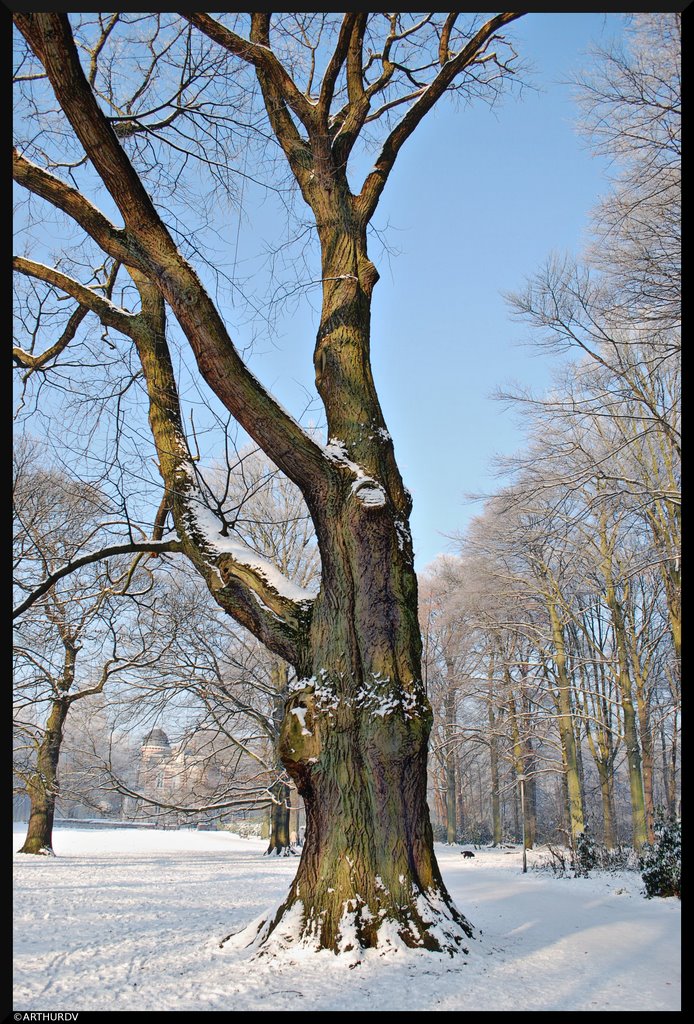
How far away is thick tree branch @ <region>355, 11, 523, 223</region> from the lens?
19.4 ft

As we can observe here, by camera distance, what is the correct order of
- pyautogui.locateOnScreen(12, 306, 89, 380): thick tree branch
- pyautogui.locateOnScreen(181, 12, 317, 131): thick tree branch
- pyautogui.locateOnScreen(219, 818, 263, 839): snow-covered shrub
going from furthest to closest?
pyautogui.locateOnScreen(219, 818, 263, 839): snow-covered shrub < pyautogui.locateOnScreen(12, 306, 89, 380): thick tree branch < pyautogui.locateOnScreen(181, 12, 317, 131): thick tree branch

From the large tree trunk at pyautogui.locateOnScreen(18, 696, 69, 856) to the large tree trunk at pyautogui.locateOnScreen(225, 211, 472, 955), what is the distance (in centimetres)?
1303

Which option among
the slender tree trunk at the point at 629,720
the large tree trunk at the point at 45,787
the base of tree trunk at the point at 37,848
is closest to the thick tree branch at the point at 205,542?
the slender tree trunk at the point at 629,720

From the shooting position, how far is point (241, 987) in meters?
3.25

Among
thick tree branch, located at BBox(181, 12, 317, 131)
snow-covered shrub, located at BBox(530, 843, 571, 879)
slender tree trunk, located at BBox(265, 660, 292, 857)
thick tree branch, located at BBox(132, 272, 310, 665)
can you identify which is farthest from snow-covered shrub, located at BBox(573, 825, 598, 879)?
thick tree branch, located at BBox(181, 12, 317, 131)

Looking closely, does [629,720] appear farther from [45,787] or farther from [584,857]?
[45,787]

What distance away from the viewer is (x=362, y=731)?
4.23 meters

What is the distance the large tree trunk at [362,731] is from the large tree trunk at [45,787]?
13025mm

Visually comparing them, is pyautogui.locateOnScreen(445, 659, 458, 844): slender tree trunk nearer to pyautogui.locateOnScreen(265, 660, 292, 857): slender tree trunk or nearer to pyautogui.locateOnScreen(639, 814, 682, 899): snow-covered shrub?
pyautogui.locateOnScreen(265, 660, 292, 857): slender tree trunk

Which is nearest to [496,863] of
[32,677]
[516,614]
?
[516,614]

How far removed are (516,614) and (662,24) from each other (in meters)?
15.8

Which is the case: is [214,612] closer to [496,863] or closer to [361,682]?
[496,863]

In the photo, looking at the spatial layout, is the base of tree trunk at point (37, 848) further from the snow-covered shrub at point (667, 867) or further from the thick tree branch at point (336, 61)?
the thick tree branch at point (336, 61)

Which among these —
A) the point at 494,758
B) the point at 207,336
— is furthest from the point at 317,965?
the point at 494,758
